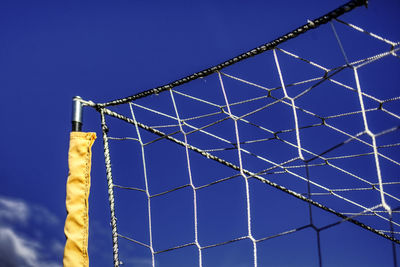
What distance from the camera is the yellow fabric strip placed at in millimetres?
1587

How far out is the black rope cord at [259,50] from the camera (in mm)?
1237

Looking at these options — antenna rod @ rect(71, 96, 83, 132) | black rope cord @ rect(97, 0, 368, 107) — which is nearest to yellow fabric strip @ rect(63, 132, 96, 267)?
antenna rod @ rect(71, 96, 83, 132)

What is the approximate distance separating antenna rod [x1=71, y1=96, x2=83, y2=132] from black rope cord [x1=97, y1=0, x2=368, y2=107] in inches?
5.0

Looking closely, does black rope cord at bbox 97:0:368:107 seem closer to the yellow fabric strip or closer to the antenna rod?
the antenna rod

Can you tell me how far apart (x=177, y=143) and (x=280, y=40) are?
881 millimetres

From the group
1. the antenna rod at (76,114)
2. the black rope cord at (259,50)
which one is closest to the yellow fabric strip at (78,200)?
the antenna rod at (76,114)

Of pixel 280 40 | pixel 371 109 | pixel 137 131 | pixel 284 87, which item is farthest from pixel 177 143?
pixel 371 109

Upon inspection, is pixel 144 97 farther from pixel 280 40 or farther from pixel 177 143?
pixel 280 40

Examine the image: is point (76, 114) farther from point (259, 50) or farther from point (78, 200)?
point (259, 50)

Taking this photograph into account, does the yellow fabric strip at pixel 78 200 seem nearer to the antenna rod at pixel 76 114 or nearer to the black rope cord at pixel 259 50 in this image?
the antenna rod at pixel 76 114

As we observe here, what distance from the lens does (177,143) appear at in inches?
81.0

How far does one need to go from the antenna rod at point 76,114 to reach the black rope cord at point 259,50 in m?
0.13

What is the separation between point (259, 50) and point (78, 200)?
105 cm

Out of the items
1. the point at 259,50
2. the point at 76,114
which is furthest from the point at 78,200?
the point at 259,50
